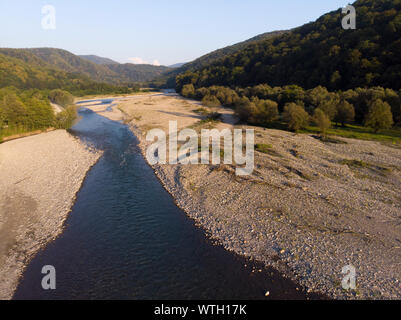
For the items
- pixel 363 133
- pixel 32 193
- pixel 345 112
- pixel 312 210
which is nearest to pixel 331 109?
pixel 345 112

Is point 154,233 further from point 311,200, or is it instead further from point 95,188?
point 311,200

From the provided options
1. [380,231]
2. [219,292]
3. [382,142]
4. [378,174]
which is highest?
[382,142]

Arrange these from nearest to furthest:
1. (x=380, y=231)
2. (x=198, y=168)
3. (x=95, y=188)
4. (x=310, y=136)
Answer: (x=380, y=231), (x=95, y=188), (x=198, y=168), (x=310, y=136)

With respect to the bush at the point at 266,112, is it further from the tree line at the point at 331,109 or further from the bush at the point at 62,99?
the bush at the point at 62,99

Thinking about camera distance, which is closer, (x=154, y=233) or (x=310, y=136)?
(x=154, y=233)

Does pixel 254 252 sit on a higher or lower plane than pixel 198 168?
lower

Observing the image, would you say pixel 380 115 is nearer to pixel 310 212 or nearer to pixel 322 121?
Result: pixel 322 121

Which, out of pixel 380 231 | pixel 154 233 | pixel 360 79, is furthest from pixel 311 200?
pixel 360 79

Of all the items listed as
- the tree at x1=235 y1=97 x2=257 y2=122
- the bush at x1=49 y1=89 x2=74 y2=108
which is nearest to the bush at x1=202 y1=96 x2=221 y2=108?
the tree at x1=235 y1=97 x2=257 y2=122

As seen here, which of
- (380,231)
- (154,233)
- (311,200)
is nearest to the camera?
(380,231)
